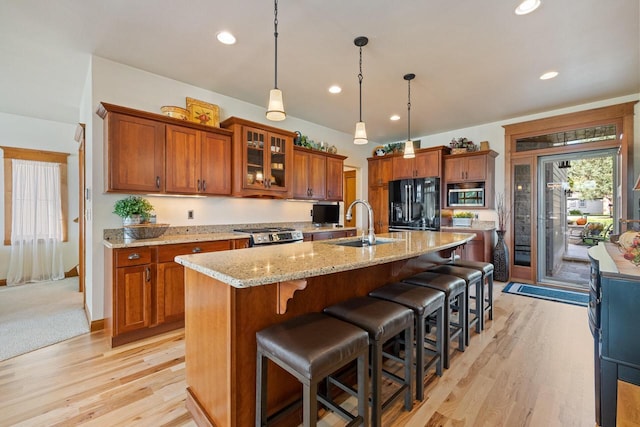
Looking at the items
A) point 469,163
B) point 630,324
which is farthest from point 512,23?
point 469,163

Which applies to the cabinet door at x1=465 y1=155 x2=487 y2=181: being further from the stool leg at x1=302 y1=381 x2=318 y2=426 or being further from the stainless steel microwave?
the stool leg at x1=302 y1=381 x2=318 y2=426

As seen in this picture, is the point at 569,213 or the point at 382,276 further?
the point at 569,213

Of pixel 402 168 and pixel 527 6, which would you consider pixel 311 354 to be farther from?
pixel 402 168

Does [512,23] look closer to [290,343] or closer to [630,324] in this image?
[630,324]

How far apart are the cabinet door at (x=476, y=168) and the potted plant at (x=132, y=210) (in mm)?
4888

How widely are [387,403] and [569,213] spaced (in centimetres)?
480

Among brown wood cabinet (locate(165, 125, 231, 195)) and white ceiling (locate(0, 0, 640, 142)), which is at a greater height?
white ceiling (locate(0, 0, 640, 142))

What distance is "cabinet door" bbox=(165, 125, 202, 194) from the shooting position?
9.82 ft

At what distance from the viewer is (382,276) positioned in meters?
2.15

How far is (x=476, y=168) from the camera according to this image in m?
4.76

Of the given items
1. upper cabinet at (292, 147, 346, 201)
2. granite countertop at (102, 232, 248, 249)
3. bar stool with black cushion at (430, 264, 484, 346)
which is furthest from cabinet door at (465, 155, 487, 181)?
granite countertop at (102, 232, 248, 249)

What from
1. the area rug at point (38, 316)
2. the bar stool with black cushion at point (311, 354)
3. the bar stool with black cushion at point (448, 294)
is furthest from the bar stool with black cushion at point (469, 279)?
the area rug at point (38, 316)

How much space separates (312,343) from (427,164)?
476 centimetres

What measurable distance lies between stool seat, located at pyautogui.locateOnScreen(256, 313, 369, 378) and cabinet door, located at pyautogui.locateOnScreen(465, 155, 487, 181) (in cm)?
443
